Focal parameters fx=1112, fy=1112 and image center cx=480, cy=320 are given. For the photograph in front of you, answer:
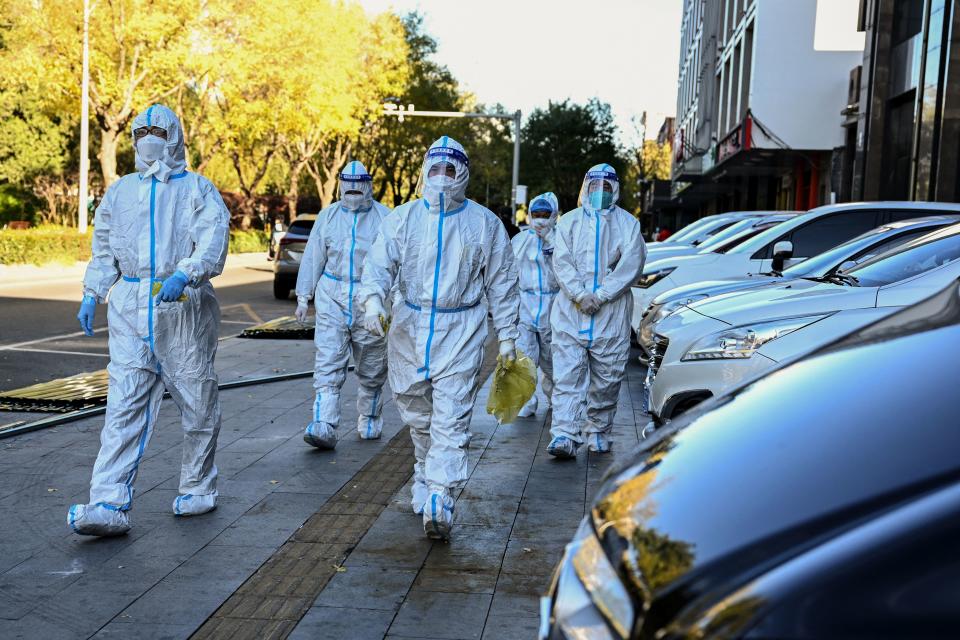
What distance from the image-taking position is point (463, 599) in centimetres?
431

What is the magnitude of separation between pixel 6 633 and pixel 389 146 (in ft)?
160

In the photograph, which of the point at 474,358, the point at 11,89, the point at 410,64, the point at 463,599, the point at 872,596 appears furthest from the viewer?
the point at 410,64

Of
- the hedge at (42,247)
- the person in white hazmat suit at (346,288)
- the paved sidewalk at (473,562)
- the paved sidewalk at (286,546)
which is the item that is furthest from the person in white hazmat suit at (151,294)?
the hedge at (42,247)

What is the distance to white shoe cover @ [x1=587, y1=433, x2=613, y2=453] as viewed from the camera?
24.1ft

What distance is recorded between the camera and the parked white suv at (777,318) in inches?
205

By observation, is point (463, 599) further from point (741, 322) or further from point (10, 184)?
point (10, 184)

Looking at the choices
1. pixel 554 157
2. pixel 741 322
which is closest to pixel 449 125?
pixel 554 157

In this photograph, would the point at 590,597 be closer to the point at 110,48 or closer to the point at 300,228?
the point at 300,228

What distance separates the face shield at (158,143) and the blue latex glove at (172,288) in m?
0.57

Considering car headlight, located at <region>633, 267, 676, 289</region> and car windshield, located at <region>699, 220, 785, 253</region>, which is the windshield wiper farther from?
car windshield, located at <region>699, 220, 785, 253</region>

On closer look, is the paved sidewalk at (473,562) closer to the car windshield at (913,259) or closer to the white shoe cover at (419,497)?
the white shoe cover at (419,497)

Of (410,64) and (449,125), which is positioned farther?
(449,125)

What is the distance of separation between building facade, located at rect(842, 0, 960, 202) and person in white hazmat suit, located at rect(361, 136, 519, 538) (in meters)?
14.2

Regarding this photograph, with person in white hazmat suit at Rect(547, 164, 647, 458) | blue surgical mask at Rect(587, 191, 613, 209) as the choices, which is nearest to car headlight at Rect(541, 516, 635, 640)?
person in white hazmat suit at Rect(547, 164, 647, 458)
